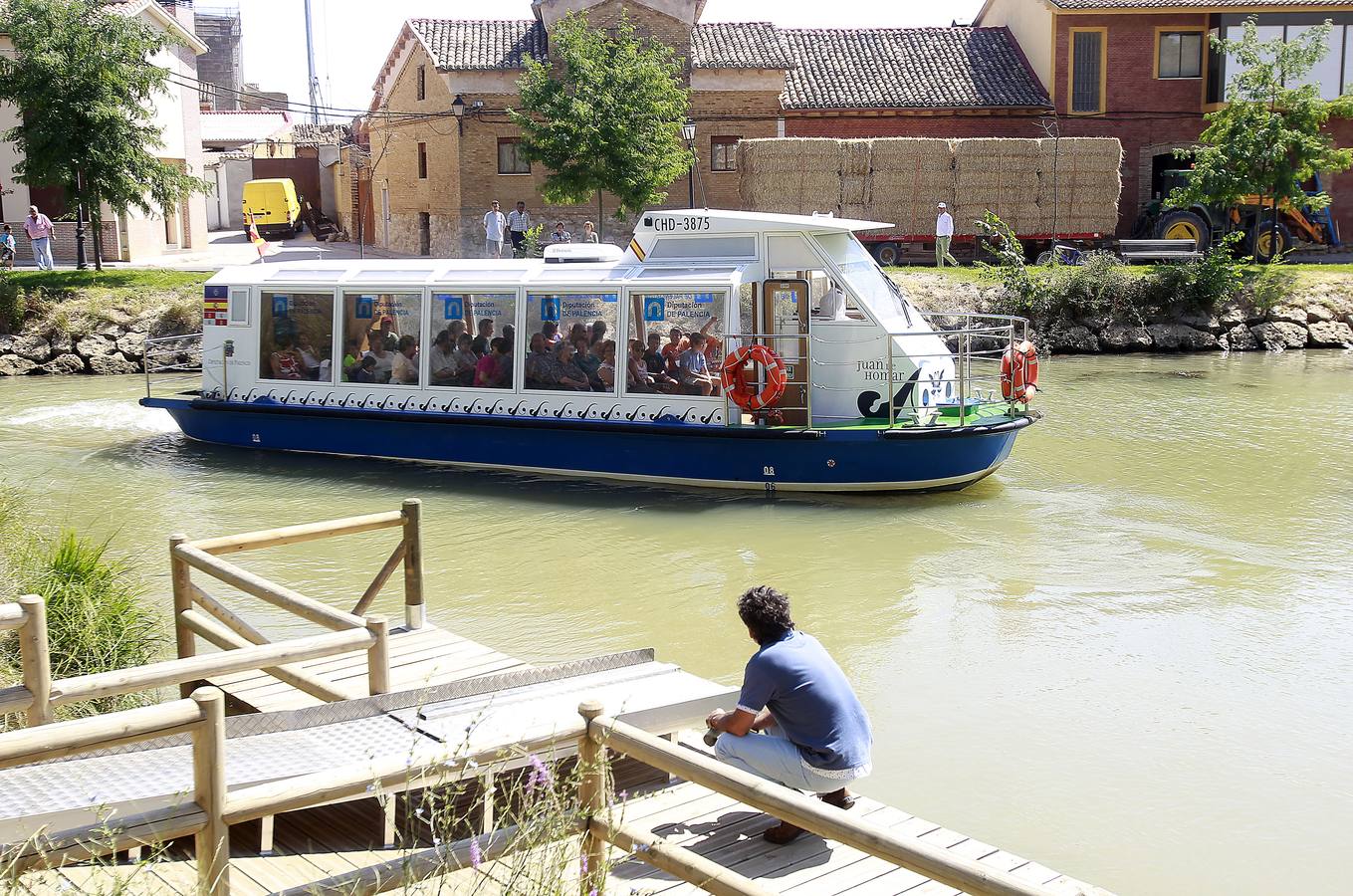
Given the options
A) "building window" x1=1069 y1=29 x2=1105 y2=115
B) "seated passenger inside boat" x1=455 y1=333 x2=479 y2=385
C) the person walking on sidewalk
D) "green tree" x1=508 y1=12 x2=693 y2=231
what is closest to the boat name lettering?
"seated passenger inside boat" x1=455 y1=333 x2=479 y2=385

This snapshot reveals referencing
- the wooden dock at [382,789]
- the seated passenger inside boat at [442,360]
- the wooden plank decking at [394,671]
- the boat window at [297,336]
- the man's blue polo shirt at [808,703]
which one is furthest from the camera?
the boat window at [297,336]

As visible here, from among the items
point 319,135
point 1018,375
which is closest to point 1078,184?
point 1018,375

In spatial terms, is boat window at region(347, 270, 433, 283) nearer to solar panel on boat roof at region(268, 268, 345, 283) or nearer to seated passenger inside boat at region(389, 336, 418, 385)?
solar panel on boat roof at region(268, 268, 345, 283)

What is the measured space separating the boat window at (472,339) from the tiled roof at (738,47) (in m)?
22.7

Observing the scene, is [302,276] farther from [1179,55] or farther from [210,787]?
[1179,55]

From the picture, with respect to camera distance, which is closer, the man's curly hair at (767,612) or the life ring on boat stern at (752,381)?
the man's curly hair at (767,612)

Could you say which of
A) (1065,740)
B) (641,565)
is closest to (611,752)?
(1065,740)

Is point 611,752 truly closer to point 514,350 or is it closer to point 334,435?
point 514,350

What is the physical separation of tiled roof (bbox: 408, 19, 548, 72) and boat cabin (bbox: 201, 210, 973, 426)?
821 inches

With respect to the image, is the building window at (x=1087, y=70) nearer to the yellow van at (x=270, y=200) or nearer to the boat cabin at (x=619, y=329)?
the boat cabin at (x=619, y=329)

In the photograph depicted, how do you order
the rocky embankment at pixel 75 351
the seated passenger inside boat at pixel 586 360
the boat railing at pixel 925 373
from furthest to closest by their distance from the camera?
the rocky embankment at pixel 75 351 < the seated passenger inside boat at pixel 586 360 < the boat railing at pixel 925 373

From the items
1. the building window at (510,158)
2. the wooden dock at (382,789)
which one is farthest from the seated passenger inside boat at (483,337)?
the building window at (510,158)

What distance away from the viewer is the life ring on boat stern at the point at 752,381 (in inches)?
543

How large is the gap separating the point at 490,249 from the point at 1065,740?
25.9 meters
